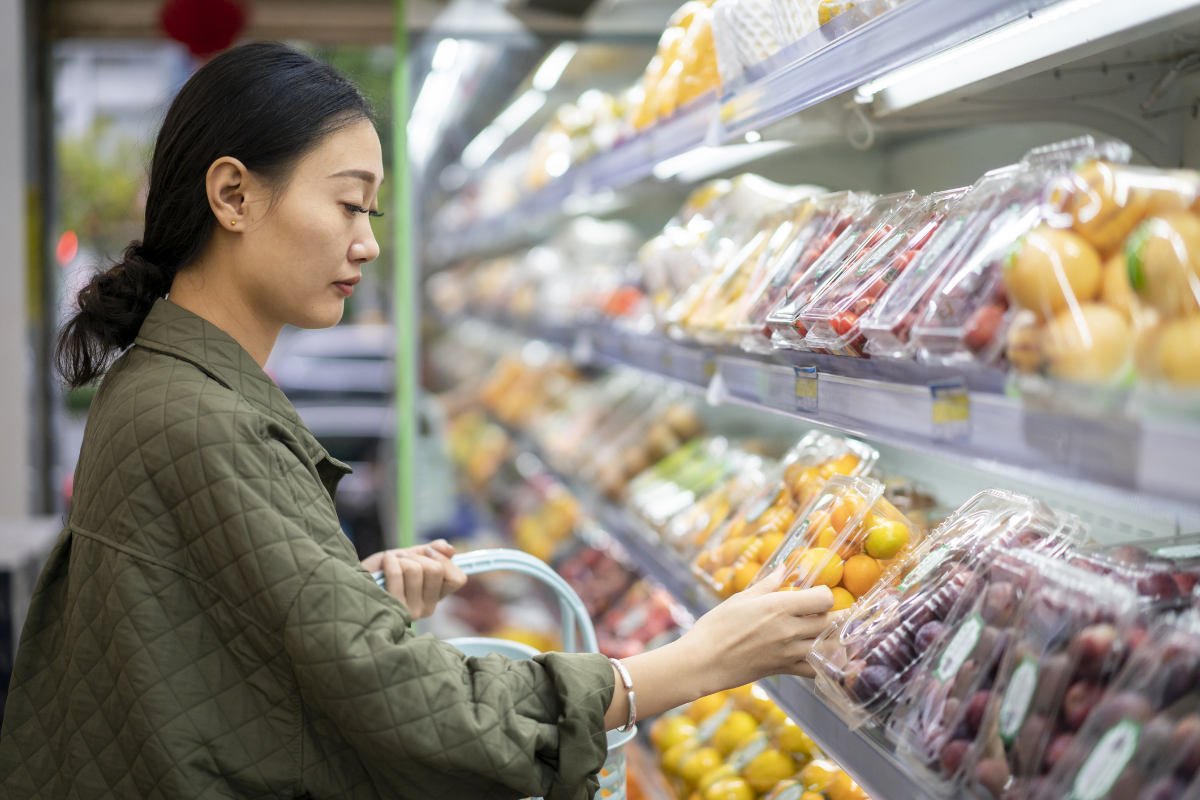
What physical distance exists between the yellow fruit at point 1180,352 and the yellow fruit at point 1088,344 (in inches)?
1.2

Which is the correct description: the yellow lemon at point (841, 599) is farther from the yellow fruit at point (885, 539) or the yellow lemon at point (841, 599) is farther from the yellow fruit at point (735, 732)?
the yellow fruit at point (735, 732)

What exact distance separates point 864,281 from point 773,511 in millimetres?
495

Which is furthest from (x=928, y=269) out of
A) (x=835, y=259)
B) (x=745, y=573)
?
(x=745, y=573)

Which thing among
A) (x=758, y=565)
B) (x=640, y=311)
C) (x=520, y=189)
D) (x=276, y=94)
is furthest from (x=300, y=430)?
(x=520, y=189)

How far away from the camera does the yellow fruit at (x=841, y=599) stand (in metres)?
1.32

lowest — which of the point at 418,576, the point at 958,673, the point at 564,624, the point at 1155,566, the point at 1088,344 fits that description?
the point at 564,624

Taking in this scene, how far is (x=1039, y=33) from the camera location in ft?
4.21

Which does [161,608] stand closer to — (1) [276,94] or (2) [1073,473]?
(1) [276,94]

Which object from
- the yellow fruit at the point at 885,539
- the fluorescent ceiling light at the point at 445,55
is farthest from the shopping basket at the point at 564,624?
the fluorescent ceiling light at the point at 445,55

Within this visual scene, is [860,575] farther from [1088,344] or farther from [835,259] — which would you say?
[1088,344]

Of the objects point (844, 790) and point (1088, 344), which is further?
point (844, 790)

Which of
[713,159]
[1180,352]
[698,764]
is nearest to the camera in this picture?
[1180,352]

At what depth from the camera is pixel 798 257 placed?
1.70 metres

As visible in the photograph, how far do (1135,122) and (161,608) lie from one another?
1331 mm
